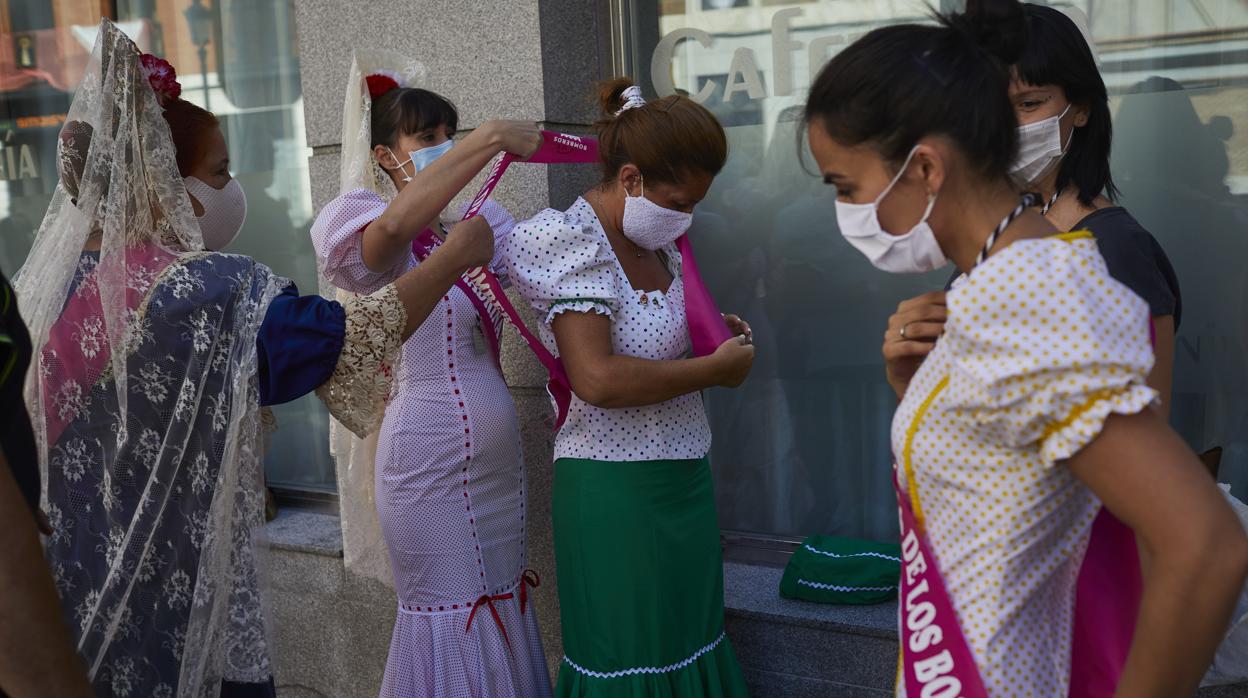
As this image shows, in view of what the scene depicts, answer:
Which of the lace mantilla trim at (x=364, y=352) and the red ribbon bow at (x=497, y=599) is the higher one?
the lace mantilla trim at (x=364, y=352)

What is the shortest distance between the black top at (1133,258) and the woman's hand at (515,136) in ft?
3.86

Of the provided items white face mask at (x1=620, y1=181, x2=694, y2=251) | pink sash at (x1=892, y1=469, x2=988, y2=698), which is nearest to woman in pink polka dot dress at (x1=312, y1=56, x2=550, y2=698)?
white face mask at (x1=620, y1=181, x2=694, y2=251)

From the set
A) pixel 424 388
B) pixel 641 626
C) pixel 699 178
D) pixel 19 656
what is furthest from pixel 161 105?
pixel 641 626

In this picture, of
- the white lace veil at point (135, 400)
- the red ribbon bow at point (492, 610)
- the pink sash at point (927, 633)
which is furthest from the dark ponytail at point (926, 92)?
the red ribbon bow at point (492, 610)

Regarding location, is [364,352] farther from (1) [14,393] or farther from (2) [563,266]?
(1) [14,393]

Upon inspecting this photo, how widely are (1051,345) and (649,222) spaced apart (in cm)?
163

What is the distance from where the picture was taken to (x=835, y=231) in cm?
374

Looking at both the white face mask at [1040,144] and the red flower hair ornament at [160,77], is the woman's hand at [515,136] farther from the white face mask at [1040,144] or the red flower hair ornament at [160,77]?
the white face mask at [1040,144]

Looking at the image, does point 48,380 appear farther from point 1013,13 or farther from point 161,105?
point 1013,13

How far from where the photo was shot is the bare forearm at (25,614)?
4.12 feet

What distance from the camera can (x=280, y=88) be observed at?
495 centimetres

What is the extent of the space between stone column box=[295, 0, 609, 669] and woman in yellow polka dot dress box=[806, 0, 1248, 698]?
214 centimetres

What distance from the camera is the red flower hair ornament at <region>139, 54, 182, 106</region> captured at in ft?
7.68

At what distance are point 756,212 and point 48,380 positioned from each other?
237 cm
